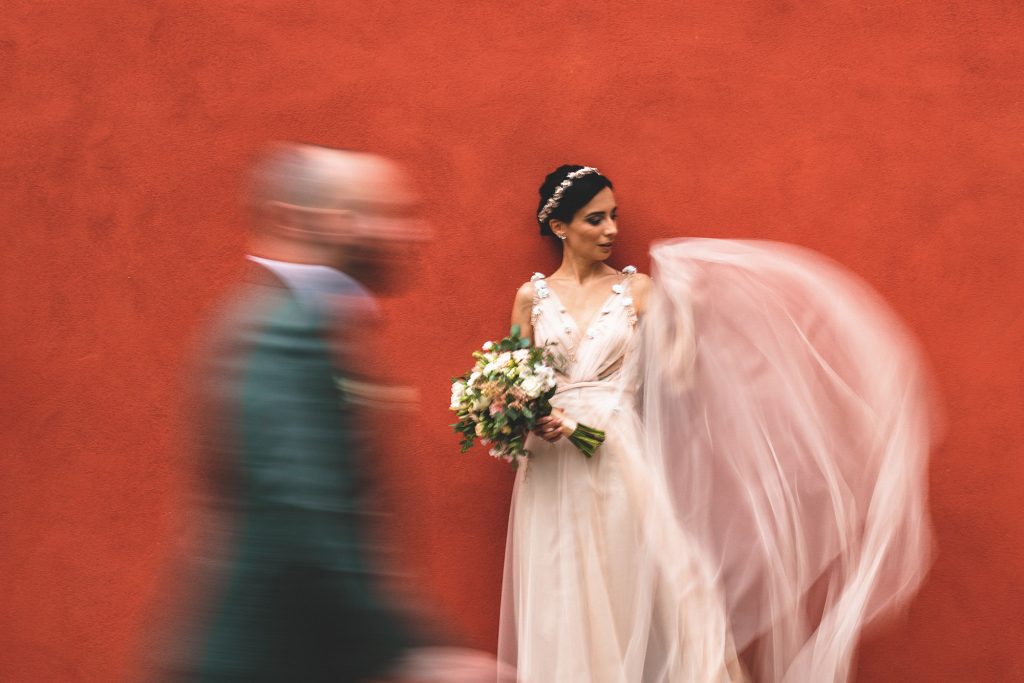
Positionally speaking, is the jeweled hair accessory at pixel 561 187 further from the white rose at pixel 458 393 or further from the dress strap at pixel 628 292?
the white rose at pixel 458 393

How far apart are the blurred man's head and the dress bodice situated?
226 cm

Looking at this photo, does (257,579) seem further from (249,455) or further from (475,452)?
(475,452)

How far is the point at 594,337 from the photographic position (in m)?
4.80

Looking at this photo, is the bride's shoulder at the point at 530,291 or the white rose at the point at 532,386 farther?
the bride's shoulder at the point at 530,291

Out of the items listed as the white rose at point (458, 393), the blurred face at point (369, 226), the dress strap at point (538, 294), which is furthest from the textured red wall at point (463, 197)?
the blurred face at point (369, 226)

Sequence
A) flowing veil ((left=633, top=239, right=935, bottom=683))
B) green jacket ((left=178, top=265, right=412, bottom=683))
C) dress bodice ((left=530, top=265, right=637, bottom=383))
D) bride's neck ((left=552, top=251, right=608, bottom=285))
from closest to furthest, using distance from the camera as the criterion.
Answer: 1. green jacket ((left=178, top=265, right=412, bottom=683))
2. flowing veil ((left=633, top=239, right=935, bottom=683))
3. dress bodice ((left=530, top=265, right=637, bottom=383))
4. bride's neck ((left=552, top=251, right=608, bottom=285))

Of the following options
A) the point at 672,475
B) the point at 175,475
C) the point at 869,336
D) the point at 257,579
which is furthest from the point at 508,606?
the point at 257,579

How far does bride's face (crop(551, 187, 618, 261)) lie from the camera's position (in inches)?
191

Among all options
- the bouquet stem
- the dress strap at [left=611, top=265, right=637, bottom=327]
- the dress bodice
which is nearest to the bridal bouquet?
the bouquet stem

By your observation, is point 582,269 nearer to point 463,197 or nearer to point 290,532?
point 463,197

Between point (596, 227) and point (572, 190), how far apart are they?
0.18 metres

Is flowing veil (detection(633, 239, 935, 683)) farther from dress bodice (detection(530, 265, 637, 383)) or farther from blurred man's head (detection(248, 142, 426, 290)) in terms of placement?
blurred man's head (detection(248, 142, 426, 290))

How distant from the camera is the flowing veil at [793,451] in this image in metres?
4.16

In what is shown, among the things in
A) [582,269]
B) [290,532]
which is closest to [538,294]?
[582,269]
